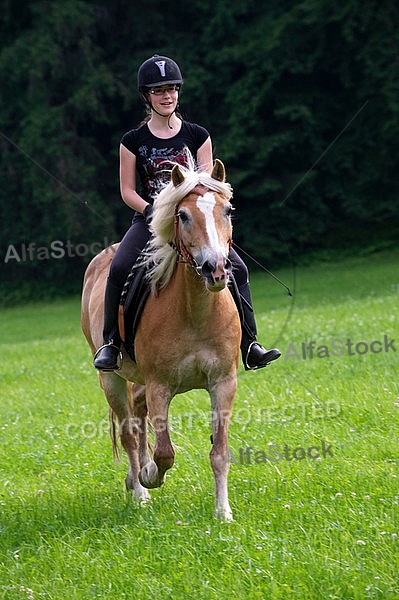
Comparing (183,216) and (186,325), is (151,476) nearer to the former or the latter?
(186,325)

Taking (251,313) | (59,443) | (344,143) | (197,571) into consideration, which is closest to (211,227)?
(251,313)

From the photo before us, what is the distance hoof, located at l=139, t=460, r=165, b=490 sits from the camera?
6621mm

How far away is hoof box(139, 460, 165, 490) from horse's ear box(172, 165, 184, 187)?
186 cm

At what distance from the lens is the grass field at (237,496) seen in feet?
17.1

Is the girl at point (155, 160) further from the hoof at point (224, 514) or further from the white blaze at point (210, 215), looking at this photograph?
the hoof at point (224, 514)

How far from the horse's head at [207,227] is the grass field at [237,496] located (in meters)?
1.50

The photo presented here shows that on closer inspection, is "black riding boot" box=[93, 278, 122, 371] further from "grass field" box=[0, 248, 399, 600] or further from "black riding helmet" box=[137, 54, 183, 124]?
"black riding helmet" box=[137, 54, 183, 124]

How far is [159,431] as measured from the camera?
6.51m

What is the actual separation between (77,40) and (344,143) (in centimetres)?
1024

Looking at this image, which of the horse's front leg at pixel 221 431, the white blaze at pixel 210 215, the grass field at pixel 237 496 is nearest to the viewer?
the grass field at pixel 237 496

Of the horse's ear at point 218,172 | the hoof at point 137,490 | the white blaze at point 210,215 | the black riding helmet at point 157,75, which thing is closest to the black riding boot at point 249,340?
the horse's ear at point 218,172

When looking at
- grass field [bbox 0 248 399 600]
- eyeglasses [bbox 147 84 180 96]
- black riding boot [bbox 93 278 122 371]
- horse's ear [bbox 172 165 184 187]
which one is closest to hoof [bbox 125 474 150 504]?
grass field [bbox 0 248 399 600]

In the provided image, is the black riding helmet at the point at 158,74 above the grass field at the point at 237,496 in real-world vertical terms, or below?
above

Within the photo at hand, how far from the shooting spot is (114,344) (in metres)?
7.29
